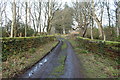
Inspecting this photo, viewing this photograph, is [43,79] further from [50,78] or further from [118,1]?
[118,1]

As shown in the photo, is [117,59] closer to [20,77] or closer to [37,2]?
[20,77]

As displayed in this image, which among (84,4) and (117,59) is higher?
(84,4)

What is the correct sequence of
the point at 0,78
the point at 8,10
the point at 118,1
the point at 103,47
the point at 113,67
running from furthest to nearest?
the point at 8,10 → the point at 118,1 → the point at 103,47 → the point at 113,67 → the point at 0,78

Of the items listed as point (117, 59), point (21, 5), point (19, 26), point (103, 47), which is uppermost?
point (21, 5)

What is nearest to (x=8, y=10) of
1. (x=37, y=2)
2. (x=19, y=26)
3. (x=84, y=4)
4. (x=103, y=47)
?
(x=37, y=2)

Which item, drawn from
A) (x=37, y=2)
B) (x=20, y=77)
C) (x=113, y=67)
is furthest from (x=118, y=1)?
(x=20, y=77)

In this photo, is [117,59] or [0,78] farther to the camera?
[117,59]

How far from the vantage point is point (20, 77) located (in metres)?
4.48

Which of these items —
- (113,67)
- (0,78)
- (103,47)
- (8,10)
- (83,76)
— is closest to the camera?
(0,78)

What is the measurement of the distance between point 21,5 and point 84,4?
15877 mm

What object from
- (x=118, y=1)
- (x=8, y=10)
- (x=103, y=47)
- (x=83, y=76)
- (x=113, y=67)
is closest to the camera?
(x=83, y=76)

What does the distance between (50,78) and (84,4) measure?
17547 millimetres

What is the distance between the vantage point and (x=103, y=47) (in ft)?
25.6

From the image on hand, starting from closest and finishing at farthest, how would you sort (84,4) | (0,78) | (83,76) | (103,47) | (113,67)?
(0,78) < (83,76) < (113,67) < (103,47) < (84,4)
